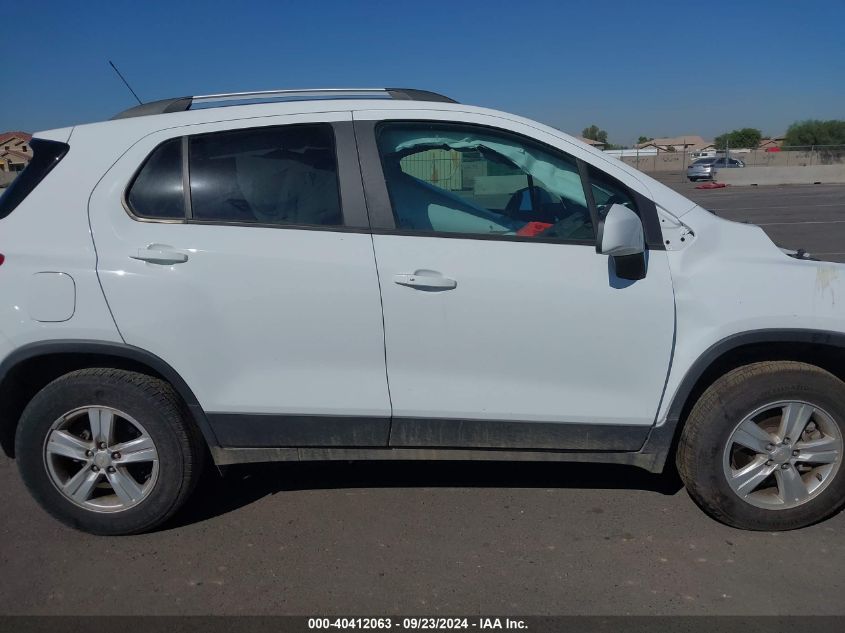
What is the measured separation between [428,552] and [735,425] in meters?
1.48

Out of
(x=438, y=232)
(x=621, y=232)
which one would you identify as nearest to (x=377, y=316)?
(x=438, y=232)

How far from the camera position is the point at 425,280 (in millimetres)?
3219

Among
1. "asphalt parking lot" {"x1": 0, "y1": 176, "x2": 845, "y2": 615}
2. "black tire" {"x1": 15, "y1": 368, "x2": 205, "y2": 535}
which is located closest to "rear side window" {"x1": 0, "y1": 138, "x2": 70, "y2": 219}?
"black tire" {"x1": 15, "y1": 368, "x2": 205, "y2": 535}

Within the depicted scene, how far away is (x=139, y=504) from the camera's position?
350 centimetres

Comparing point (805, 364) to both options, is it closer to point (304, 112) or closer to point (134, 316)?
point (304, 112)

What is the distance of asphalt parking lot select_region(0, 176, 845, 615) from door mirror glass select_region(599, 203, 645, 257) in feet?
4.48

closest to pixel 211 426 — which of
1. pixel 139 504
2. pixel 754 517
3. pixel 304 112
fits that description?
pixel 139 504

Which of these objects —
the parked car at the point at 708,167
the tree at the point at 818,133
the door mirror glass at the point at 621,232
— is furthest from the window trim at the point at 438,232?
the tree at the point at 818,133

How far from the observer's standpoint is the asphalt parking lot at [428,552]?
10.0ft

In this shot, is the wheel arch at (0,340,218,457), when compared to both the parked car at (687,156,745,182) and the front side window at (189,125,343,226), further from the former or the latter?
the parked car at (687,156,745,182)

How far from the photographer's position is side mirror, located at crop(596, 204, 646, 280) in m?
3.09

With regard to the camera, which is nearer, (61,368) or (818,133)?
(61,368)

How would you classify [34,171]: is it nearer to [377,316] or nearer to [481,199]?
[377,316]

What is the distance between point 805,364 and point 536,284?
129 cm
